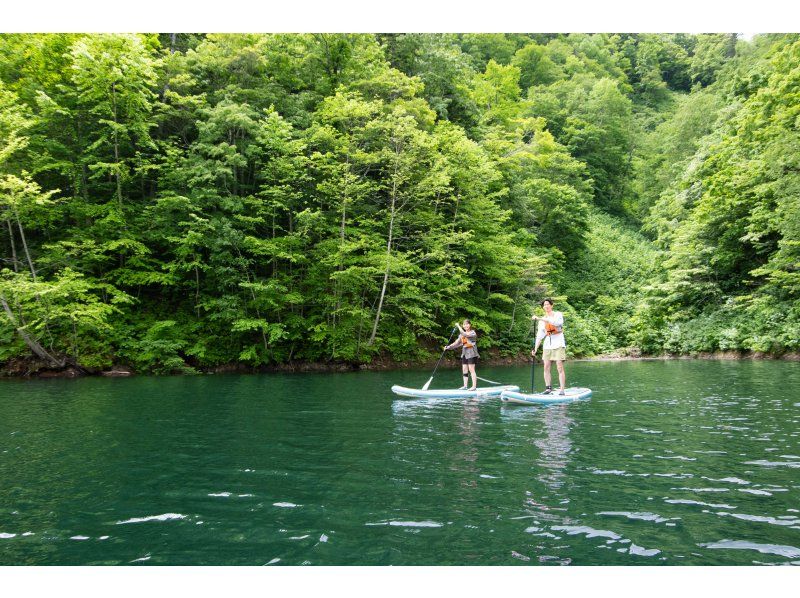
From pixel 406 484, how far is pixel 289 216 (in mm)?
20900

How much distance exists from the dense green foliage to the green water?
11815mm

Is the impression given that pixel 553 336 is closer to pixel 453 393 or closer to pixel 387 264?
pixel 453 393

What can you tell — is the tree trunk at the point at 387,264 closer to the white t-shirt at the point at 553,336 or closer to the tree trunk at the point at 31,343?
the white t-shirt at the point at 553,336

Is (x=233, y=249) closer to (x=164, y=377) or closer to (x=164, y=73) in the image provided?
(x=164, y=377)

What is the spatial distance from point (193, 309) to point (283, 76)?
14316 mm

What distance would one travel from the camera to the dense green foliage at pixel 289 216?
21859 millimetres

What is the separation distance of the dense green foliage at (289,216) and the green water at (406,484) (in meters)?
11.8

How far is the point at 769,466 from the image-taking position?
6.25 metres

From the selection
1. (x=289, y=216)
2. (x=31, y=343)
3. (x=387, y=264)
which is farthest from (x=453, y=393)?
(x=31, y=343)

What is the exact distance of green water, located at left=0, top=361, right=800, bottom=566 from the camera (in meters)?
4.19

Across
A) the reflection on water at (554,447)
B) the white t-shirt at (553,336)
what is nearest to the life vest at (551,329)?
the white t-shirt at (553,336)

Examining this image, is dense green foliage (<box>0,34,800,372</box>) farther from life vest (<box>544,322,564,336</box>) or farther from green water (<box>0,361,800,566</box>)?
life vest (<box>544,322,564,336</box>)

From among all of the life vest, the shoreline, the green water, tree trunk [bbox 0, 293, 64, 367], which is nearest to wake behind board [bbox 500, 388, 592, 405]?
the green water

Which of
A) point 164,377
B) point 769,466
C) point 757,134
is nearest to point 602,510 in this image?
point 769,466
